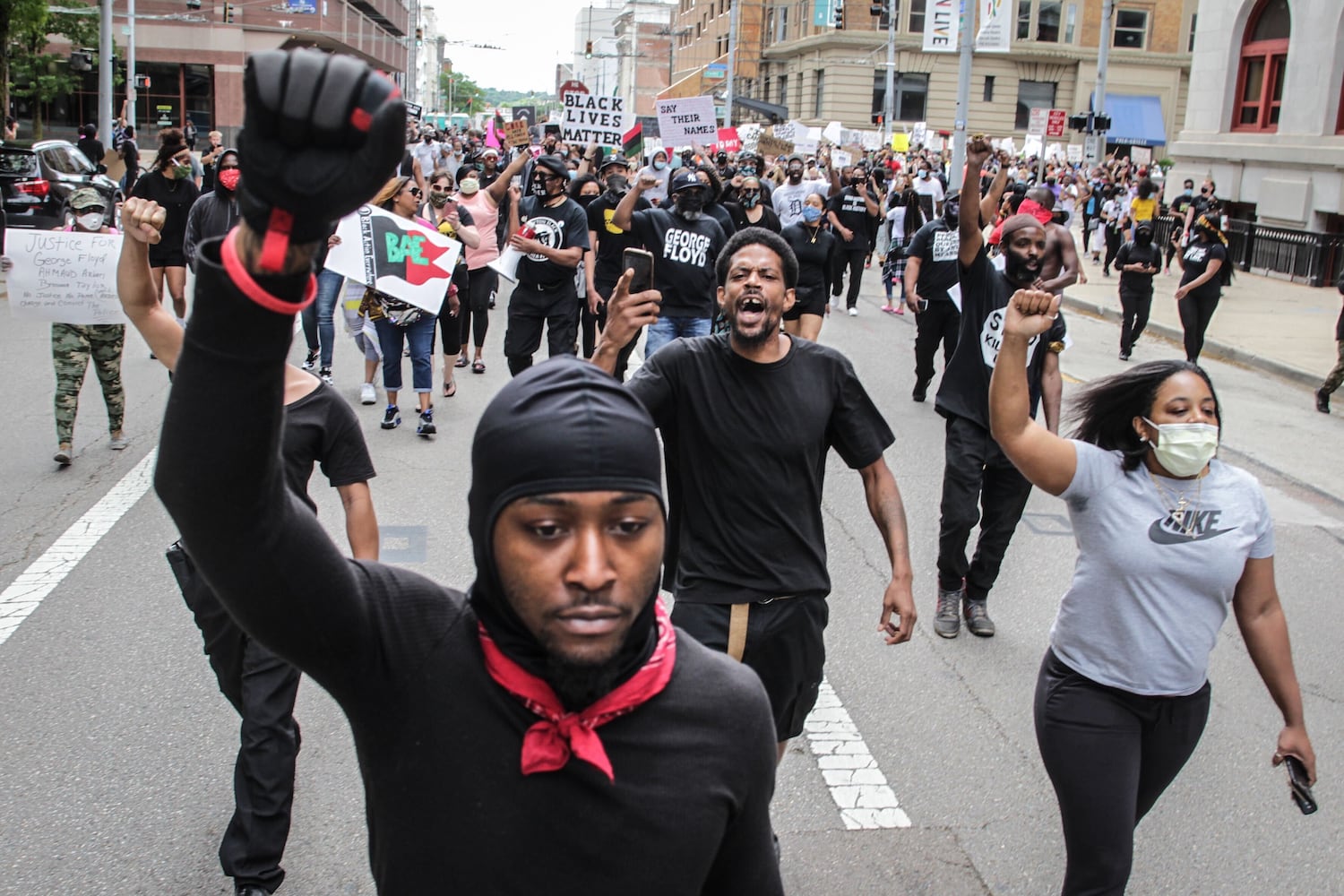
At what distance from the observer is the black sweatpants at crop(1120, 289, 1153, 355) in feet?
47.2

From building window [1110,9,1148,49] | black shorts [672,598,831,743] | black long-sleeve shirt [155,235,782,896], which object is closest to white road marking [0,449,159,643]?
black shorts [672,598,831,743]

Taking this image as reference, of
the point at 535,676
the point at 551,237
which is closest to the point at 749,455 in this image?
the point at 535,676

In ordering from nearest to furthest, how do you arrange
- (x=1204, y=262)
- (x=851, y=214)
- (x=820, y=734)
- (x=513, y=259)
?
(x=820, y=734)
(x=513, y=259)
(x=1204, y=262)
(x=851, y=214)

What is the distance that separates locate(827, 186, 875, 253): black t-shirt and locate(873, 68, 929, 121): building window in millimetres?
49065

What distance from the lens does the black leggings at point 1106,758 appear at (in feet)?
10.6

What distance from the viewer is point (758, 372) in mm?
3912

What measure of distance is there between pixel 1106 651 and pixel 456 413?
762 centimetres

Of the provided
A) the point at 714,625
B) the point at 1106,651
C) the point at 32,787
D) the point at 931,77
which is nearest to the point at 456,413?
the point at 32,787

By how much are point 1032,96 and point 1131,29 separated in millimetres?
6103

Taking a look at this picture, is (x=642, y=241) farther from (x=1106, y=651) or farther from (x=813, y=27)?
(x=813, y=27)

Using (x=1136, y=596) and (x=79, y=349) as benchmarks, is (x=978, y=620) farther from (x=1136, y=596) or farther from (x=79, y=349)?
(x=79, y=349)

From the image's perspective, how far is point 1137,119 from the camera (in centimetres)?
6338

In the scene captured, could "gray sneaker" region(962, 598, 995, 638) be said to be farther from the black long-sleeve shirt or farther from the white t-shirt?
the black long-sleeve shirt

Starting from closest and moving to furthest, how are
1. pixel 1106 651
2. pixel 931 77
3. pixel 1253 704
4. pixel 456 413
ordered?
pixel 1106 651
pixel 1253 704
pixel 456 413
pixel 931 77
